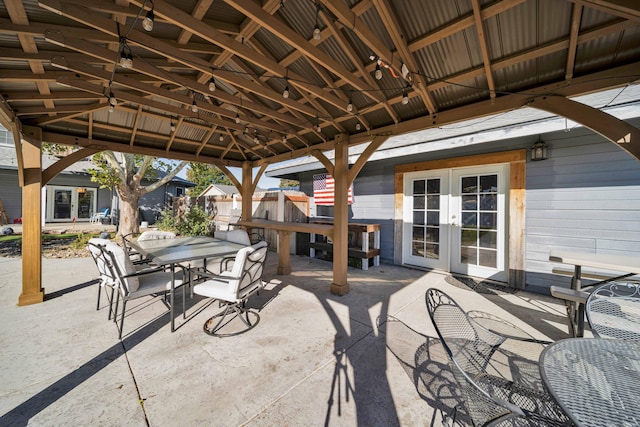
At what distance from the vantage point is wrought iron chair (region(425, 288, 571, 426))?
1.04m

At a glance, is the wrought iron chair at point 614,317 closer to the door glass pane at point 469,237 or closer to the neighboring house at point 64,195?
the door glass pane at point 469,237

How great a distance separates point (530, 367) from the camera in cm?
207

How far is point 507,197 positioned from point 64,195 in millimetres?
17549

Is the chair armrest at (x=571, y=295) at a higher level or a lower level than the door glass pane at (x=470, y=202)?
lower

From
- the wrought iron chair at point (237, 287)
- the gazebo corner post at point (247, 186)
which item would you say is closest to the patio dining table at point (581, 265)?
the wrought iron chair at point (237, 287)

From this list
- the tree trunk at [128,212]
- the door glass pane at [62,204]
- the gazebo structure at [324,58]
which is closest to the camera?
the gazebo structure at [324,58]

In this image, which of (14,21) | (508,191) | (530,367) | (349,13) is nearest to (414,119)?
(349,13)

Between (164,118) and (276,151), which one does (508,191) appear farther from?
(164,118)

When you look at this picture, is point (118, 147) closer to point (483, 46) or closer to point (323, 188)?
point (323, 188)

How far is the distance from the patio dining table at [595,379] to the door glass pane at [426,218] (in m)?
3.84

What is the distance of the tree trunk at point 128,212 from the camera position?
8.31 meters

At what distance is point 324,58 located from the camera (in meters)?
2.10

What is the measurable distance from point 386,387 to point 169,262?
2411mm

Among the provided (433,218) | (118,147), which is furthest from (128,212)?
(433,218)
